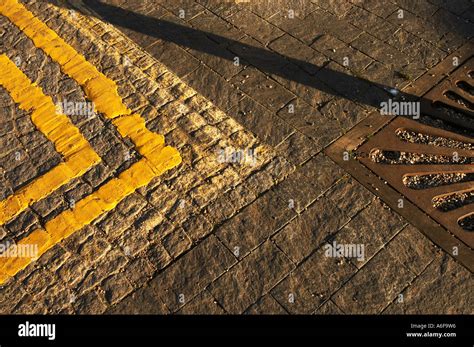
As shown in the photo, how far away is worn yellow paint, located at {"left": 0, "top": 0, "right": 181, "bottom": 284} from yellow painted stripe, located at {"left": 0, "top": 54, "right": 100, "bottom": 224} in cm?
1

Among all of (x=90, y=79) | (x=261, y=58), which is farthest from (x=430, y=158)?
(x=90, y=79)

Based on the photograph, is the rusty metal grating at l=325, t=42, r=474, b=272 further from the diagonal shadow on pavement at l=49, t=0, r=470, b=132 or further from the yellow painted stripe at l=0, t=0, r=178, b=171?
the yellow painted stripe at l=0, t=0, r=178, b=171

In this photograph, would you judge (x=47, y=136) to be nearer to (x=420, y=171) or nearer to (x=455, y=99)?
(x=420, y=171)

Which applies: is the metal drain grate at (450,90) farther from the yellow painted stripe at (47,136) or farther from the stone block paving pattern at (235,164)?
the yellow painted stripe at (47,136)

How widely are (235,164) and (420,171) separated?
172 centimetres

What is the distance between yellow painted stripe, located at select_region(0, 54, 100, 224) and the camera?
4.82m

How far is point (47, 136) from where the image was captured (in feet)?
17.4

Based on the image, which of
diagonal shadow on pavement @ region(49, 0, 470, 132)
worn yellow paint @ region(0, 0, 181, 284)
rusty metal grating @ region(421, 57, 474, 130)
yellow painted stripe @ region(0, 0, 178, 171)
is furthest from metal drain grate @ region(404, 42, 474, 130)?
yellow painted stripe @ region(0, 0, 178, 171)

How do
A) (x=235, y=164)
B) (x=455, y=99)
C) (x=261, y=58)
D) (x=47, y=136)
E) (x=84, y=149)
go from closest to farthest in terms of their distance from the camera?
(x=235, y=164) < (x=84, y=149) < (x=47, y=136) < (x=455, y=99) < (x=261, y=58)

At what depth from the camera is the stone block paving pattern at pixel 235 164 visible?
4215mm

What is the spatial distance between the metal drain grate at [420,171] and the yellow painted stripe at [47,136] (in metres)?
2.44

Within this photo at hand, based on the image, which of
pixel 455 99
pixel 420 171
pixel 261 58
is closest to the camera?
pixel 420 171

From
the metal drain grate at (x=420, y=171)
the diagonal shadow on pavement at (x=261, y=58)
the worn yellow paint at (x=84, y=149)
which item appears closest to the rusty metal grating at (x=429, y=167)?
the metal drain grate at (x=420, y=171)

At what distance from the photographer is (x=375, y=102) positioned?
5461mm
